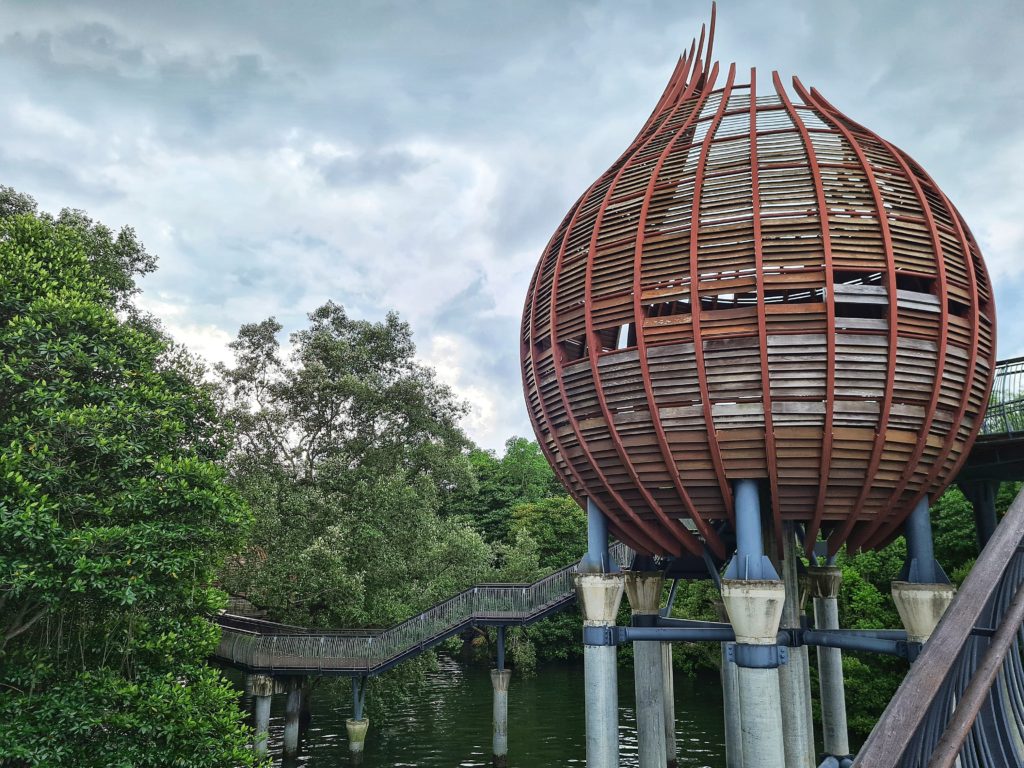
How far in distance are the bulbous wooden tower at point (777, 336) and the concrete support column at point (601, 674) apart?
1.34m

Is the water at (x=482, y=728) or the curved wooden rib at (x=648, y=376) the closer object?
the curved wooden rib at (x=648, y=376)

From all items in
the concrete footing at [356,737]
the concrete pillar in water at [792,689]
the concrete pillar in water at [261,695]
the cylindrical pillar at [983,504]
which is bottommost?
the concrete footing at [356,737]

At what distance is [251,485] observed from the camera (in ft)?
79.5

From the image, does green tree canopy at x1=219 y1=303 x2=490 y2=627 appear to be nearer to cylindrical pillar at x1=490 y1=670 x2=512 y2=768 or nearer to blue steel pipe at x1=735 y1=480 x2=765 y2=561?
cylindrical pillar at x1=490 y1=670 x2=512 y2=768

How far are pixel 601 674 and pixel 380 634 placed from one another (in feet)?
39.7

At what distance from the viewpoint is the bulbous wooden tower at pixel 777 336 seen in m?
9.64

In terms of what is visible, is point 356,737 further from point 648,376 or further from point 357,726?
point 648,376

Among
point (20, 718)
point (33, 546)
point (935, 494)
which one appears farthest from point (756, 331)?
point (20, 718)

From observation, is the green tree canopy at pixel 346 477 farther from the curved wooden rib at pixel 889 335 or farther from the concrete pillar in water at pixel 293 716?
the curved wooden rib at pixel 889 335

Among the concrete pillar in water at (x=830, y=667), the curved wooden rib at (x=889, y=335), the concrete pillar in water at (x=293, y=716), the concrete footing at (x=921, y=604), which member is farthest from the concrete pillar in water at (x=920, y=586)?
the concrete pillar in water at (x=293, y=716)

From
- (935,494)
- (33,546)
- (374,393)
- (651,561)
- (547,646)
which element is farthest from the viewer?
(547,646)

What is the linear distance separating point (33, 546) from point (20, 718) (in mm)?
2754

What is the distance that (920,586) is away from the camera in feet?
34.4

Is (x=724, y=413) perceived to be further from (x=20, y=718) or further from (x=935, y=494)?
(x=20, y=718)
